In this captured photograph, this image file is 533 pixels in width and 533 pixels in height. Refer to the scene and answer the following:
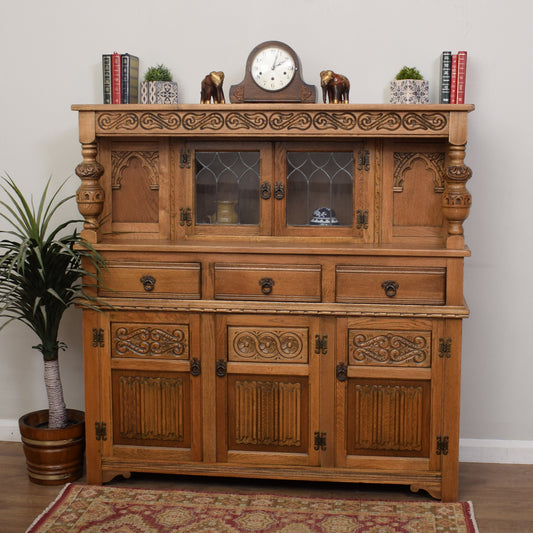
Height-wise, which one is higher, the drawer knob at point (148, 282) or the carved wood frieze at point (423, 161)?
the carved wood frieze at point (423, 161)

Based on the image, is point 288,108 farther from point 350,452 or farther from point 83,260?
point 350,452

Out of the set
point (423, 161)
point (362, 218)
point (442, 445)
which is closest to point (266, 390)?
point (442, 445)

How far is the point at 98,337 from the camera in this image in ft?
10.8

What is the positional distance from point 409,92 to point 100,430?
6.90 feet

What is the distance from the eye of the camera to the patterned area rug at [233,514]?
2.93m

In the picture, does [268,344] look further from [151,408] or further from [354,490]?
[354,490]

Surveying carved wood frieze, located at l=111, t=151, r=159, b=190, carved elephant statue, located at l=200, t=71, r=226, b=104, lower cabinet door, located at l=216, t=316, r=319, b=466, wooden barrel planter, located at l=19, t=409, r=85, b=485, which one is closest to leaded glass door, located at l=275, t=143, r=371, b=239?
carved elephant statue, located at l=200, t=71, r=226, b=104

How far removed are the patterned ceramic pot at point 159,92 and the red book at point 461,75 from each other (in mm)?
1323

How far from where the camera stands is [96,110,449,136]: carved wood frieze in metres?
3.10

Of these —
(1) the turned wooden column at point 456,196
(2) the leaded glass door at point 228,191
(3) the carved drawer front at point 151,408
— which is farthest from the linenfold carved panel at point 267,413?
(1) the turned wooden column at point 456,196

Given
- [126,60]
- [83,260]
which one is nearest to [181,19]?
[126,60]

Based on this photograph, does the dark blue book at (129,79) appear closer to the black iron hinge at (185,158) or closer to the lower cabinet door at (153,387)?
the black iron hinge at (185,158)

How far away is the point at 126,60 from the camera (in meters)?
3.45

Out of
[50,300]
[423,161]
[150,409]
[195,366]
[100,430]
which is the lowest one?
[100,430]
